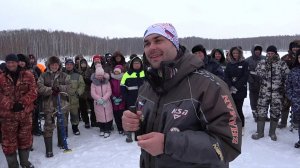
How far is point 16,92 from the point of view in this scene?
4.79 m

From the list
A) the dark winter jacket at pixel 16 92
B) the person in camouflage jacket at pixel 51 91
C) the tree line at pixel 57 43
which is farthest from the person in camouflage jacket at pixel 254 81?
the tree line at pixel 57 43

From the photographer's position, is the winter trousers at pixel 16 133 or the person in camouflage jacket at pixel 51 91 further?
the person in camouflage jacket at pixel 51 91

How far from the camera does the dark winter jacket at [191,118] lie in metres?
1.45

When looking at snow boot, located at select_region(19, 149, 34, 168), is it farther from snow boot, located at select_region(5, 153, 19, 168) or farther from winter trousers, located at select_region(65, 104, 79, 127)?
winter trousers, located at select_region(65, 104, 79, 127)

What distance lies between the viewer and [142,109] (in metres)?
1.95

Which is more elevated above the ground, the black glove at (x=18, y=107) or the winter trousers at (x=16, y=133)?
the black glove at (x=18, y=107)

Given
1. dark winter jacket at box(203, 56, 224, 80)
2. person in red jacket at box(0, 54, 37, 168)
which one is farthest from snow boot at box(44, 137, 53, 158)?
dark winter jacket at box(203, 56, 224, 80)

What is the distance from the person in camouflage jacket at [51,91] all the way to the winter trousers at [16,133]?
706 millimetres

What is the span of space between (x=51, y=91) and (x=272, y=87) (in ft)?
15.4

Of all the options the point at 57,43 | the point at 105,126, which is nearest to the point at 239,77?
the point at 105,126

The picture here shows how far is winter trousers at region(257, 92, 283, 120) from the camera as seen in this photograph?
5.93m

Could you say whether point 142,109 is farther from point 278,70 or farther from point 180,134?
point 278,70

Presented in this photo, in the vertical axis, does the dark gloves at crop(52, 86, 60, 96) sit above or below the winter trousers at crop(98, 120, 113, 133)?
above

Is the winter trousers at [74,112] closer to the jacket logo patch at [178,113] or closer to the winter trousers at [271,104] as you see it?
the winter trousers at [271,104]
